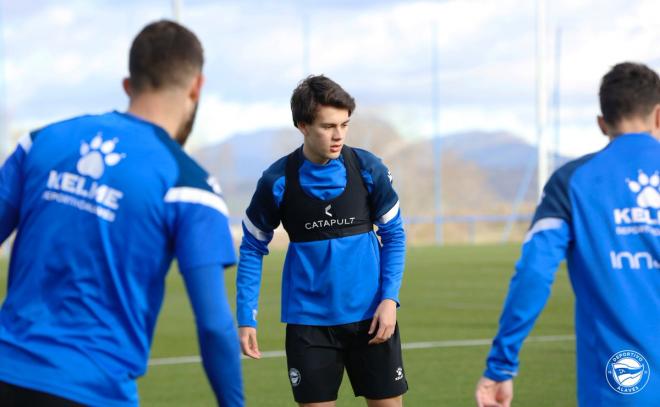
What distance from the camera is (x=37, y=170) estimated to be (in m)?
3.43

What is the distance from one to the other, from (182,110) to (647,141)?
1.74 metres

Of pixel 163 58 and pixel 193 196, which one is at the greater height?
pixel 163 58

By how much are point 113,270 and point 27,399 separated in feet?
1.42

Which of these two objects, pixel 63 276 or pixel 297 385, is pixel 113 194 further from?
pixel 297 385

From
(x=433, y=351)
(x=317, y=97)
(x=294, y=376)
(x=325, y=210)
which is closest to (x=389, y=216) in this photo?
(x=325, y=210)

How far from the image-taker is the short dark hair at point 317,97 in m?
5.52

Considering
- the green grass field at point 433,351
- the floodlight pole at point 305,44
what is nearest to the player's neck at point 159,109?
the green grass field at point 433,351

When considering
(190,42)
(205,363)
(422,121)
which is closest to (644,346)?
(205,363)

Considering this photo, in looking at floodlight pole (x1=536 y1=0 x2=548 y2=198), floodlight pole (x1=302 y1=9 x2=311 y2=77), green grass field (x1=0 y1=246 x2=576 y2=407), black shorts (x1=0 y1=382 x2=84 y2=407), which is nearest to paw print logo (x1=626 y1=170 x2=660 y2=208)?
black shorts (x1=0 y1=382 x2=84 y2=407)

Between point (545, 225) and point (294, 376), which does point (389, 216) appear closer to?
point (294, 376)

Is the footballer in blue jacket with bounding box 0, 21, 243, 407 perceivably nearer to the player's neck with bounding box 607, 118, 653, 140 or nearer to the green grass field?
the player's neck with bounding box 607, 118, 653, 140

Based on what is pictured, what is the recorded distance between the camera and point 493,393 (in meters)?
3.98

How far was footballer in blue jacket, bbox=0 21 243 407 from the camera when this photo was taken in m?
3.26

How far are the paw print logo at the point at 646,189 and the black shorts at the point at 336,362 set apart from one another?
1853mm
